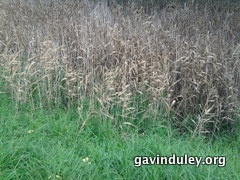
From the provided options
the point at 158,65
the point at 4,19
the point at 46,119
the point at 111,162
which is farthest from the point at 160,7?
the point at 111,162

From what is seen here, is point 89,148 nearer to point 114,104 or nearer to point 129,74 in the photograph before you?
point 114,104

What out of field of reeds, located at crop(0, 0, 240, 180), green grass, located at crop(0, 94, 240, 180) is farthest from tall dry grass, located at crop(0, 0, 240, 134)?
green grass, located at crop(0, 94, 240, 180)

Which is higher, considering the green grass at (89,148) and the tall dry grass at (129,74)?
the tall dry grass at (129,74)

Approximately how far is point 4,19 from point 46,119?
263 cm

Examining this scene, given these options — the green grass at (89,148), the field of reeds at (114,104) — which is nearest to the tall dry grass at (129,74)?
the field of reeds at (114,104)

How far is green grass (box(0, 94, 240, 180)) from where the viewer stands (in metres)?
2.85

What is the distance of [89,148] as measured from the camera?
313 cm

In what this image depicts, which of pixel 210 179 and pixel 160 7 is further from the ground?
pixel 160 7

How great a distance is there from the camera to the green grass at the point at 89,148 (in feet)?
9.34

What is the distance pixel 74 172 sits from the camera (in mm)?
2791

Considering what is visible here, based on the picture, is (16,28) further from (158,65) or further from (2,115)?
(158,65)

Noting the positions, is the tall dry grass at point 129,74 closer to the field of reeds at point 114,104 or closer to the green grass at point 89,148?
the field of reeds at point 114,104

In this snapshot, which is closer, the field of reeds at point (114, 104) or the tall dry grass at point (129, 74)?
the field of reeds at point (114, 104)

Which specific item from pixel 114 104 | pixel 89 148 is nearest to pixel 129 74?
pixel 114 104
